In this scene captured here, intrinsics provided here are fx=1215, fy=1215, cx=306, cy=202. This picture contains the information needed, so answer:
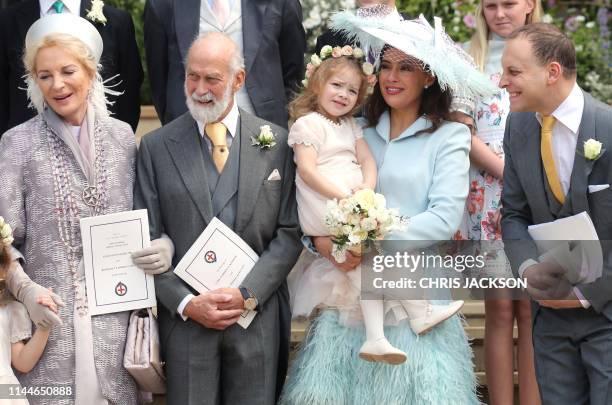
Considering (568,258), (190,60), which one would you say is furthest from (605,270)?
(190,60)

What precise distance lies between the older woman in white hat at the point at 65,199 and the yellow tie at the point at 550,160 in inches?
68.8

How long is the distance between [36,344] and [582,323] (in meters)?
2.38

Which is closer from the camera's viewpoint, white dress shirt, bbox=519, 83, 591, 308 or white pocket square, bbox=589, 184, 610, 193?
white pocket square, bbox=589, 184, 610, 193

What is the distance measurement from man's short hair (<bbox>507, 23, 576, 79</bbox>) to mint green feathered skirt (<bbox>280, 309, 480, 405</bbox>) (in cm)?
130

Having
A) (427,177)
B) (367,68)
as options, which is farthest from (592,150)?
(367,68)

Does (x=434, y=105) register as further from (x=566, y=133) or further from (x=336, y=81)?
(x=566, y=133)

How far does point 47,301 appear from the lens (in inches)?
209

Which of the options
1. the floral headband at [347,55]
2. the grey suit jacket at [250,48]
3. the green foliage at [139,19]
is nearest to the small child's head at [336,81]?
the floral headband at [347,55]

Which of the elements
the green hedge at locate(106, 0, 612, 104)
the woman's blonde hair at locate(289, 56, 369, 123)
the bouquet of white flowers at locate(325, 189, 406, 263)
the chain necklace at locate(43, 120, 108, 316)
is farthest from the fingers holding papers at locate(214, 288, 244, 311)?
the green hedge at locate(106, 0, 612, 104)

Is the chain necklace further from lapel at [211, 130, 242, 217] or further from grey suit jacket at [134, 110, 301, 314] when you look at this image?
lapel at [211, 130, 242, 217]

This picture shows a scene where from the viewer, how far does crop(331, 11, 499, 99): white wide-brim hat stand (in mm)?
5641

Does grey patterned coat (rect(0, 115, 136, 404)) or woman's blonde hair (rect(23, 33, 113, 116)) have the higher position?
woman's blonde hair (rect(23, 33, 113, 116))

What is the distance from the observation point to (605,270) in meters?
5.11

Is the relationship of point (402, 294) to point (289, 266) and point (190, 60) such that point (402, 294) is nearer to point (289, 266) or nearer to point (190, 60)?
point (289, 266)
